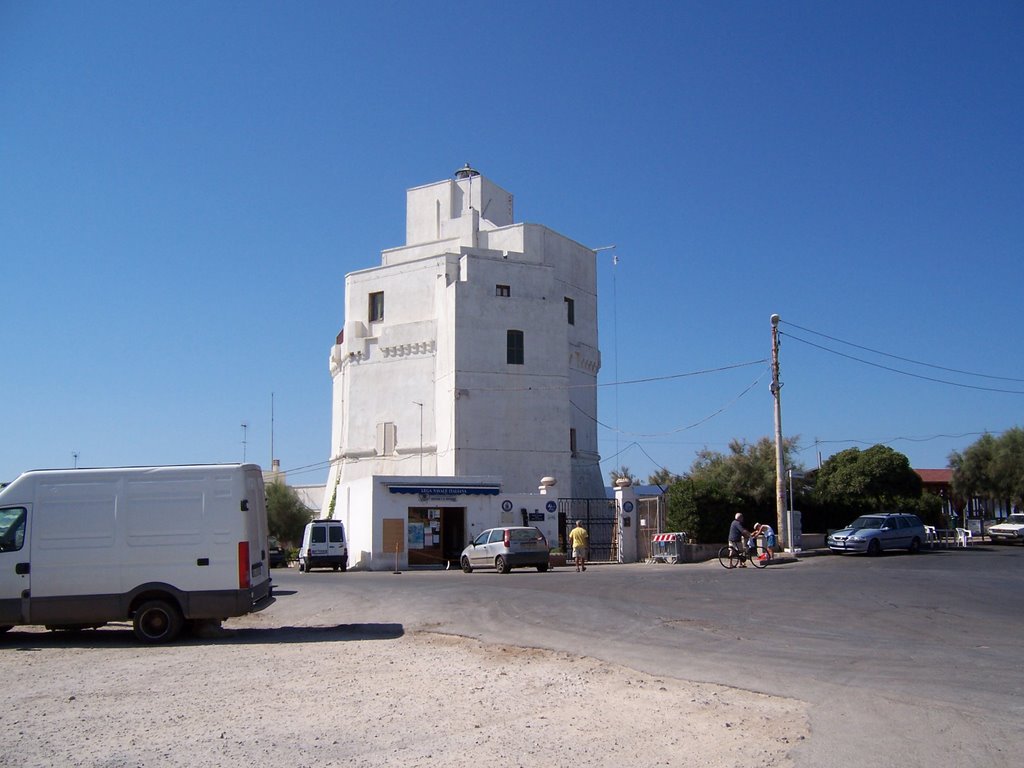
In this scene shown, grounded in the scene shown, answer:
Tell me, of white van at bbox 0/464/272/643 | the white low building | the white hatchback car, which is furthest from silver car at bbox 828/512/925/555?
white van at bbox 0/464/272/643

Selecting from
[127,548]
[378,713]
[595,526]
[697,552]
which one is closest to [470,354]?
[595,526]

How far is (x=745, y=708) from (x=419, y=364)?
145ft

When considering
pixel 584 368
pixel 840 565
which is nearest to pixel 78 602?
pixel 840 565

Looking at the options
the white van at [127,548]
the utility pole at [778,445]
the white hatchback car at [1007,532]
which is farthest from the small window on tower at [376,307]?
the white van at [127,548]

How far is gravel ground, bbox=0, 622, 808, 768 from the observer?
21.5 ft

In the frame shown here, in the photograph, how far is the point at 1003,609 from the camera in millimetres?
15336

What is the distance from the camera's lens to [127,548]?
13016 millimetres

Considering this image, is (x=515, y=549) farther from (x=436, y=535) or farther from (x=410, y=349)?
(x=410, y=349)

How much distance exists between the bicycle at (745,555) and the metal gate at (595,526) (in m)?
7.83

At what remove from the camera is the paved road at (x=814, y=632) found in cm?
716

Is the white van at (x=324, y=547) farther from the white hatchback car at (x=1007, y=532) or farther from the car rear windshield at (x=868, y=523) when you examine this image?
the white hatchback car at (x=1007, y=532)

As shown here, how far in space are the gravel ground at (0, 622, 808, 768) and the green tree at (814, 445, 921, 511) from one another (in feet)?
133

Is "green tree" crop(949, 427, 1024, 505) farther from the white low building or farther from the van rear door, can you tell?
the van rear door

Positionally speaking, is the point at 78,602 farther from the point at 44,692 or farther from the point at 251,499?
the point at 44,692
